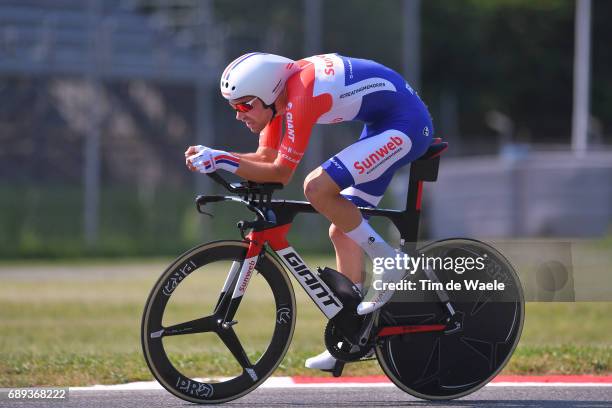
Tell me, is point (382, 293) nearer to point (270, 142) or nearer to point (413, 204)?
point (413, 204)

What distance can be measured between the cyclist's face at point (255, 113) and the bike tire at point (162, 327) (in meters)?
0.57

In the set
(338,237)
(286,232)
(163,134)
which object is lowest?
(163,134)

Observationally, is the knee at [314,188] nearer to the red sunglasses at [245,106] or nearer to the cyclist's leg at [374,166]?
the cyclist's leg at [374,166]

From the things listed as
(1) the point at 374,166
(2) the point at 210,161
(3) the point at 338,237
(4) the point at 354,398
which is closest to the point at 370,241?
(3) the point at 338,237

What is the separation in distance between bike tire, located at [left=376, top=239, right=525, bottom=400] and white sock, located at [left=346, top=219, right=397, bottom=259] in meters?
0.20

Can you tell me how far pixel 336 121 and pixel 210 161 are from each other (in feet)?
2.43

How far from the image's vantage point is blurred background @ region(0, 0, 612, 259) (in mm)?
20438

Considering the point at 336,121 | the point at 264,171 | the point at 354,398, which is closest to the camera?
the point at 264,171

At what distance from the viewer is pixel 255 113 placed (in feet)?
19.9

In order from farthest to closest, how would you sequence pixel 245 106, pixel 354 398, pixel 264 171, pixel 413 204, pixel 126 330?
pixel 126 330 < pixel 354 398 < pixel 413 204 < pixel 245 106 < pixel 264 171

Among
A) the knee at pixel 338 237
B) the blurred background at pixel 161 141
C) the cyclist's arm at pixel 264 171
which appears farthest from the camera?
the blurred background at pixel 161 141

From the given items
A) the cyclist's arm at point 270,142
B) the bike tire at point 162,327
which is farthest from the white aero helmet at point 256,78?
the bike tire at point 162,327

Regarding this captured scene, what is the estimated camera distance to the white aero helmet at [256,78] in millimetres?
5957

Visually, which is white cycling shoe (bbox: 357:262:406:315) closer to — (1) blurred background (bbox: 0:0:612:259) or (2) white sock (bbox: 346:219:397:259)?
(2) white sock (bbox: 346:219:397:259)
